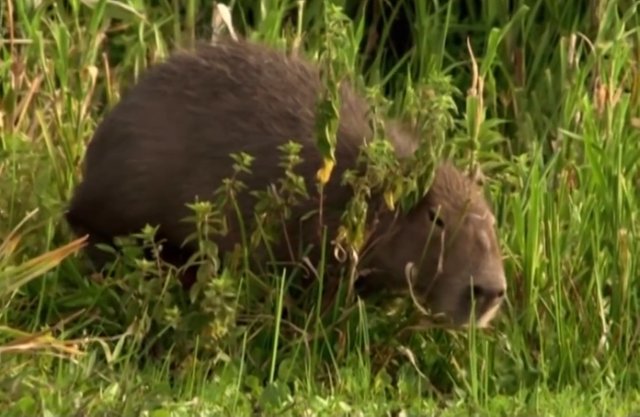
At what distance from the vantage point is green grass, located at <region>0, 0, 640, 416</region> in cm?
495

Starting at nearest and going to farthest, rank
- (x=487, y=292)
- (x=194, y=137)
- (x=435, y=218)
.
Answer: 1. (x=487, y=292)
2. (x=435, y=218)
3. (x=194, y=137)

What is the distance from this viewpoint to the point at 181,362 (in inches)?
203

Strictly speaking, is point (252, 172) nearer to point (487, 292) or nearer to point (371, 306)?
point (371, 306)

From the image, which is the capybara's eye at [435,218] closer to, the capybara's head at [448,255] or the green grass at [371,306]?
the capybara's head at [448,255]

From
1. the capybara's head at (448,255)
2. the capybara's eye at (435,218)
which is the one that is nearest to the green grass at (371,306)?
the capybara's head at (448,255)

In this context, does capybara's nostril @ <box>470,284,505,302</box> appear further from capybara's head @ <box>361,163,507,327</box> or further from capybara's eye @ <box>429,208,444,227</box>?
capybara's eye @ <box>429,208,444,227</box>

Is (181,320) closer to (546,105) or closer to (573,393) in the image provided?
(573,393)

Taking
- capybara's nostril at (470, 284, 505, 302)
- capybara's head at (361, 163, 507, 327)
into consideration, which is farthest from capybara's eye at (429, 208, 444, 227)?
capybara's nostril at (470, 284, 505, 302)

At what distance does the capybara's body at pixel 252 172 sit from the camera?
5.36 m

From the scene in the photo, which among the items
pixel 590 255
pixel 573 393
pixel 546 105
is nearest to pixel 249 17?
pixel 546 105

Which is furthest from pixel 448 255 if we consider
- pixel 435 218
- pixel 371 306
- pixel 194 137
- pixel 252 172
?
pixel 194 137

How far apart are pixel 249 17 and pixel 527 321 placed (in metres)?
1.86

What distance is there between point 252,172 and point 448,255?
0.56 meters

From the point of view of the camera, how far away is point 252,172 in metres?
5.45
